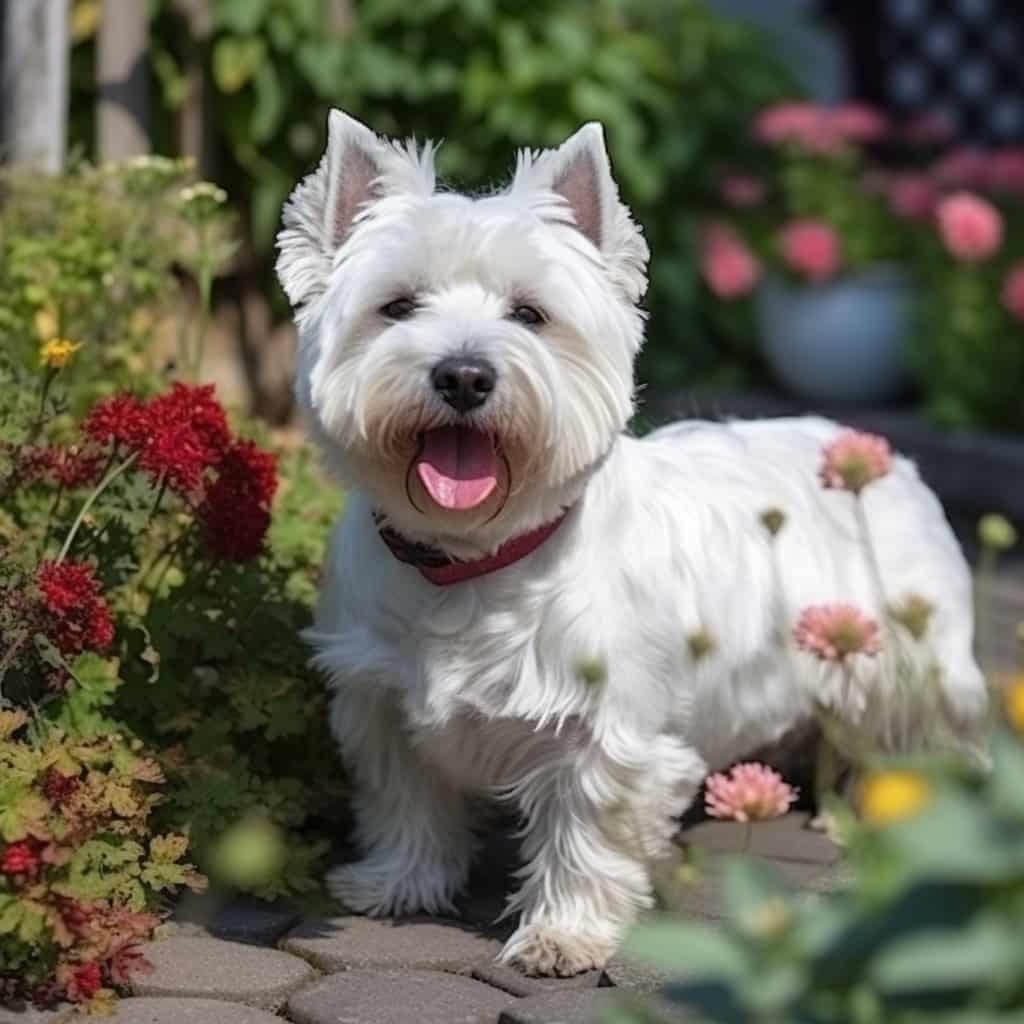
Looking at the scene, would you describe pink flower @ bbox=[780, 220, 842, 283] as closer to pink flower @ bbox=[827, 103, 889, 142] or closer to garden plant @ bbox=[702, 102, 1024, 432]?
garden plant @ bbox=[702, 102, 1024, 432]

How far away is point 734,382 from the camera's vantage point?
7.43m

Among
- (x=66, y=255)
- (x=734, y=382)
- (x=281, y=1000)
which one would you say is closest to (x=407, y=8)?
(x=734, y=382)

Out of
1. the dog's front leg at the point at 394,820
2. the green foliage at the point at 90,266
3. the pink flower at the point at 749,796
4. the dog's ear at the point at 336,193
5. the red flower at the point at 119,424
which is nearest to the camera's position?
the pink flower at the point at 749,796

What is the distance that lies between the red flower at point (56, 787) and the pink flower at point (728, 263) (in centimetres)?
426

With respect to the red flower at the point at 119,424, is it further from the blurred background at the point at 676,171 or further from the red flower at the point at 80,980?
the blurred background at the point at 676,171

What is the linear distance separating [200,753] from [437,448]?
0.77 metres

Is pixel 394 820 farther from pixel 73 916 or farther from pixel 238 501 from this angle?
pixel 73 916

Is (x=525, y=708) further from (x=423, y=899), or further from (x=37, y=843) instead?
(x=37, y=843)

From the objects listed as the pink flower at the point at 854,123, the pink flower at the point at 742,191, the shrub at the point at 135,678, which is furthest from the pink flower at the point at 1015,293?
the shrub at the point at 135,678

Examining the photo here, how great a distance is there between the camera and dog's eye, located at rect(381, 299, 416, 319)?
11.2 feet

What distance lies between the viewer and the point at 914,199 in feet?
23.0

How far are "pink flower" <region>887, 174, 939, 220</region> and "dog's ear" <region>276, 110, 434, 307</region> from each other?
376cm

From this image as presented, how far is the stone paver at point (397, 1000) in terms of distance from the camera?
3277mm

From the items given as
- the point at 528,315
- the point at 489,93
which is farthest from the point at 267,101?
the point at 528,315
